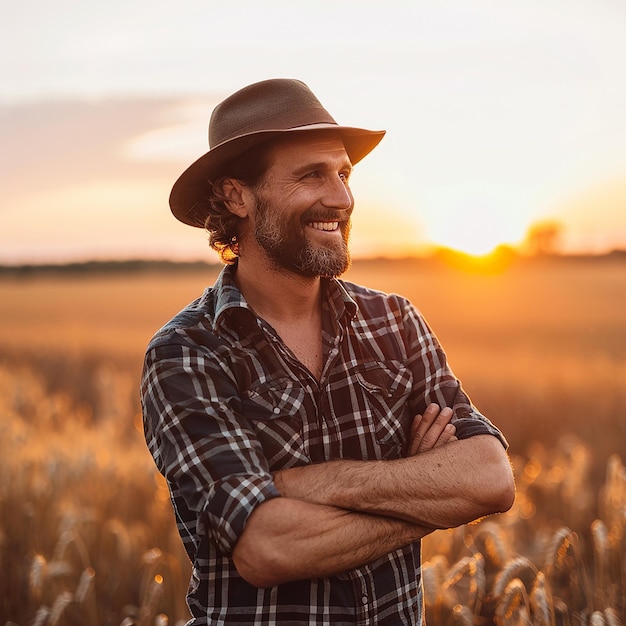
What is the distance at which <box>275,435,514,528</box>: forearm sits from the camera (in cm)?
237

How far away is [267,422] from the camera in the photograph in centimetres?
245

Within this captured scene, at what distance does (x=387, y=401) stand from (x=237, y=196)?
93cm

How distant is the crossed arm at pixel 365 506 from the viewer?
88.4 inches

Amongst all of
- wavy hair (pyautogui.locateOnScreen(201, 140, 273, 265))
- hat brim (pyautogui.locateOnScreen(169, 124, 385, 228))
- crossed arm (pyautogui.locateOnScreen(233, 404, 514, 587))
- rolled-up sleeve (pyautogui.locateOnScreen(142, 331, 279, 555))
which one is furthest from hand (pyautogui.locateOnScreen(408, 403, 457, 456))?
hat brim (pyautogui.locateOnScreen(169, 124, 385, 228))

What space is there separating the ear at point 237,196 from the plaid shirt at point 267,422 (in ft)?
0.95

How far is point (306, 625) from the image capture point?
2350 mm

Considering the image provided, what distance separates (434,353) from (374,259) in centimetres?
4590

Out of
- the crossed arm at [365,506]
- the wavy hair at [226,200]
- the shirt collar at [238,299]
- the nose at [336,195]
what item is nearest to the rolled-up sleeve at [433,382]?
the crossed arm at [365,506]

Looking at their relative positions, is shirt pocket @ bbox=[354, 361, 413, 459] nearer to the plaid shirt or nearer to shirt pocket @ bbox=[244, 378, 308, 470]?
the plaid shirt

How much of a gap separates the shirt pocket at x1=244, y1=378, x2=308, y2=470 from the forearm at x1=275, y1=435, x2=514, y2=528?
6 cm

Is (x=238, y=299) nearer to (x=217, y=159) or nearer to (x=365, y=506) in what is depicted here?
(x=217, y=159)

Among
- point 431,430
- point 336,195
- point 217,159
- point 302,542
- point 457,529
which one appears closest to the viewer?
point 302,542

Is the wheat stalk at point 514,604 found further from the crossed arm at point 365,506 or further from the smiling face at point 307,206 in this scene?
the smiling face at point 307,206

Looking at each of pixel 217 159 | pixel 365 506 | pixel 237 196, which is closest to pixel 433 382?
pixel 365 506
